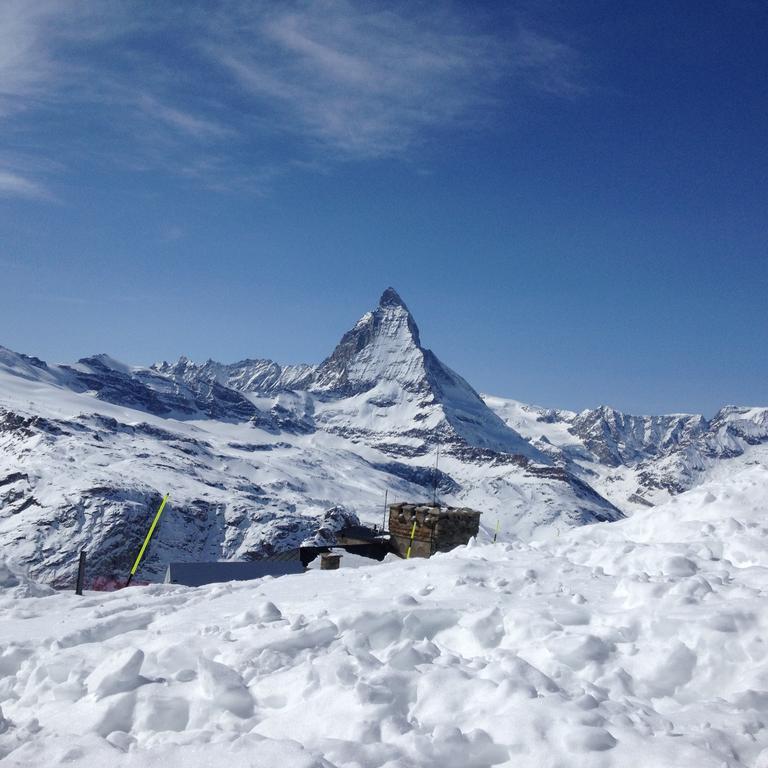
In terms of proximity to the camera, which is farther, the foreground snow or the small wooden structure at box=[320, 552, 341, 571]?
the small wooden structure at box=[320, 552, 341, 571]

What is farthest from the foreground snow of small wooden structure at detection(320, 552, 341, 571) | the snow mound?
small wooden structure at detection(320, 552, 341, 571)

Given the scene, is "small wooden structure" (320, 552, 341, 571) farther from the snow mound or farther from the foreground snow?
the foreground snow

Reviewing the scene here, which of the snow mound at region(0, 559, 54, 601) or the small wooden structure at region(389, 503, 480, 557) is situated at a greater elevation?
the small wooden structure at region(389, 503, 480, 557)

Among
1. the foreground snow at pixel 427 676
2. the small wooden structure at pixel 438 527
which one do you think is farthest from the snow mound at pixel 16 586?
the small wooden structure at pixel 438 527

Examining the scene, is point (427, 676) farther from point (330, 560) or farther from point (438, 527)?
point (438, 527)

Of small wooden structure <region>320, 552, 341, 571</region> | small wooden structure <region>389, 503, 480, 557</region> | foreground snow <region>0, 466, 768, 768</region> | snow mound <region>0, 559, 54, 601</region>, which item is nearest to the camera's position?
foreground snow <region>0, 466, 768, 768</region>

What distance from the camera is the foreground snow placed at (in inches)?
219

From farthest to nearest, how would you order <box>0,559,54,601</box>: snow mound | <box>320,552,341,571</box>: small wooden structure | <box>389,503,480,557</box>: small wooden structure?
<box>389,503,480,557</box>: small wooden structure < <box>320,552,341,571</box>: small wooden structure < <box>0,559,54,601</box>: snow mound

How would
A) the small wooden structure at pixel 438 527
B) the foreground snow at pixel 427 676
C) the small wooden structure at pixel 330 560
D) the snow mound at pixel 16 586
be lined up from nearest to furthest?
the foreground snow at pixel 427 676 < the snow mound at pixel 16 586 < the small wooden structure at pixel 330 560 < the small wooden structure at pixel 438 527

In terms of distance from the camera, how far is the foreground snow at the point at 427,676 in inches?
219

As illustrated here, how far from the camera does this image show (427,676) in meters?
6.62

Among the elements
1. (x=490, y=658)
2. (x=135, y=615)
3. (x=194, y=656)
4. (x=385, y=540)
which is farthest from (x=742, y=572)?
(x=385, y=540)

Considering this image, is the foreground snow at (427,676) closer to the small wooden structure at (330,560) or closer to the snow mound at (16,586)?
the snow mound at (16,586)

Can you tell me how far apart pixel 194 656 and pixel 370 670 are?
201 cm
